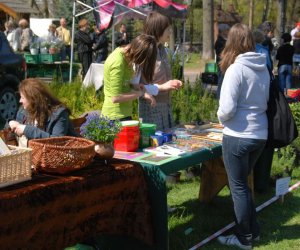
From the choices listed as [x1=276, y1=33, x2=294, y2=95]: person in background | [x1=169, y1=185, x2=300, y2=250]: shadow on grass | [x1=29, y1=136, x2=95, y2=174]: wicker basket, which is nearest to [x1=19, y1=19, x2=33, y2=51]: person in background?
[x1=276, y1=33, x2=294, y2=95]: person in background

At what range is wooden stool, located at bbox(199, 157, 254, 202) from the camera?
16.5 ft

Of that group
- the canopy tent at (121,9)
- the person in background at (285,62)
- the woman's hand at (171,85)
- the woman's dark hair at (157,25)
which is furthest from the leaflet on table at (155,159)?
the person in background at (285,62)

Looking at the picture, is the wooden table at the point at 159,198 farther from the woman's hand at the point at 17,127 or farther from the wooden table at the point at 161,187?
the woman's hand at the point at 17,127

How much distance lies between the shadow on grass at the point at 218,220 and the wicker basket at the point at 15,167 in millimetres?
1718

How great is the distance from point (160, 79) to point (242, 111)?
1.23 metres

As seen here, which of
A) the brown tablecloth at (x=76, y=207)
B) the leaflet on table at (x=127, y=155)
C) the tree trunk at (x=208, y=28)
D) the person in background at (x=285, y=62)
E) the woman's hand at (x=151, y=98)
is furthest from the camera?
the tree trunk at (x=208, y=28)

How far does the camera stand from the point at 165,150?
163 inches

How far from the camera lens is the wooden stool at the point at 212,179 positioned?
198 inches

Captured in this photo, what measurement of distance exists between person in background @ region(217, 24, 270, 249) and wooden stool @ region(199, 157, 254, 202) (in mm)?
787

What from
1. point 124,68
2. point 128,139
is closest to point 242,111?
point 128,139

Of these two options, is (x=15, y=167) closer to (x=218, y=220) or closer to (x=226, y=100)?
(x=226, y=100)

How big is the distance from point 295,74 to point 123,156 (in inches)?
487

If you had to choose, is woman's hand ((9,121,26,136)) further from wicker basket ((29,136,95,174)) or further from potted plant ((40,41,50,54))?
potted plant ((40,41,50,54))

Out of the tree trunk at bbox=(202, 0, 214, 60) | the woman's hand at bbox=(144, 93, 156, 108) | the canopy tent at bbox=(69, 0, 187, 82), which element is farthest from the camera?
the tree trunk at bbox=(202, 0, 214, 60)
